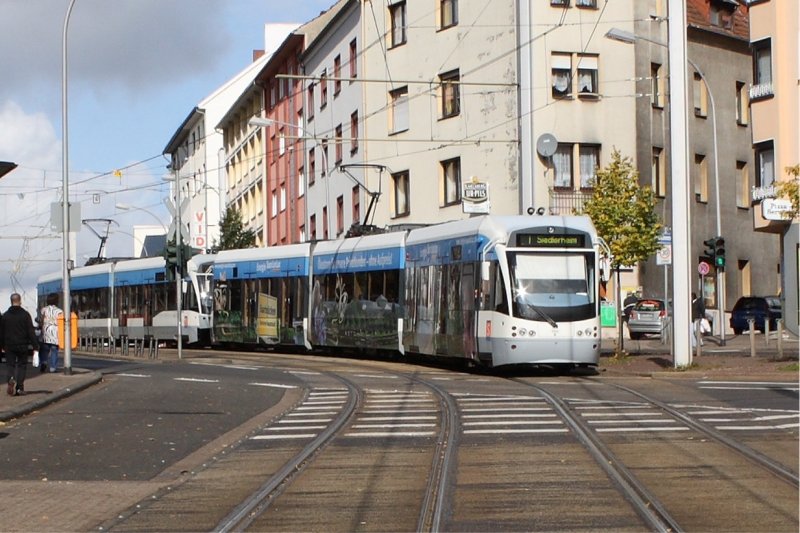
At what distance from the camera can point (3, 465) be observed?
1320cm

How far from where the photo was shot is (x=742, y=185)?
5334cm

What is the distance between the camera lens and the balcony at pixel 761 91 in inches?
1622

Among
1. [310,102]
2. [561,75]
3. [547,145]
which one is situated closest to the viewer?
[547,145]

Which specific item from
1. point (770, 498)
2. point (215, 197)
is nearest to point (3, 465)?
point (770, 498)

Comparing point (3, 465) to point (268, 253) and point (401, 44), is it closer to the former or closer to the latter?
point (268, 253)

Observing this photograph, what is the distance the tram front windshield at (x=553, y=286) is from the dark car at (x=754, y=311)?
2377 cm

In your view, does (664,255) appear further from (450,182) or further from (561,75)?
(450,182)

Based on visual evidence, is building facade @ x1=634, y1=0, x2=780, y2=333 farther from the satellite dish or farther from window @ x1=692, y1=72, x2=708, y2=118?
Answer: the satellite dish

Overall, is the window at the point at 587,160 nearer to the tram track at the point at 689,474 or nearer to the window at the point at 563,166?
the window at the point at 563,166

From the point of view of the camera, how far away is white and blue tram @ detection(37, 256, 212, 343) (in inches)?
1791

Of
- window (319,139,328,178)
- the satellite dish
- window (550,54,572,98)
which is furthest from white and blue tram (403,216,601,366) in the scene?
window (319,139,328,178)

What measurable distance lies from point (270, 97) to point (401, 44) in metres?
24.0

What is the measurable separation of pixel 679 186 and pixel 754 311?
23362 mm

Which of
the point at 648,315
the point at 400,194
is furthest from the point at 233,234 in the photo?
the point at 648,315
